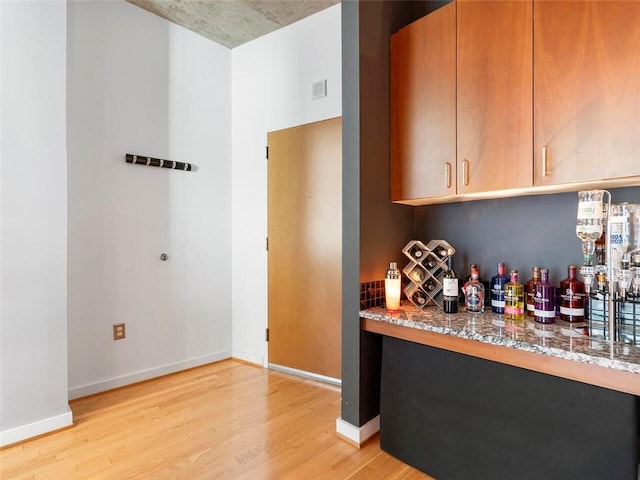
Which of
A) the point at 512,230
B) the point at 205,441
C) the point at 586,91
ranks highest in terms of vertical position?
the point at 586,91

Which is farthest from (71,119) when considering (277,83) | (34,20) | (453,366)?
(453,366)

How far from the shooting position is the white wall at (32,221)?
200 centimetres

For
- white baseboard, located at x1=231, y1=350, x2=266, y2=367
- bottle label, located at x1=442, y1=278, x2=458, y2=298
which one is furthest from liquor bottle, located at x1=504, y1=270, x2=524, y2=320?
white baseboard, located at x1=231, y1=350, x2=266, y2=367

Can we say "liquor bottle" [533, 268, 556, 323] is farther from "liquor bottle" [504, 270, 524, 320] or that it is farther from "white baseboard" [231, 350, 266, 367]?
"white baseboard" [231, 350, 266, 367]

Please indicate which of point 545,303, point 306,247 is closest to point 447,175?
point 545,303

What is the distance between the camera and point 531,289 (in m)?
1.85

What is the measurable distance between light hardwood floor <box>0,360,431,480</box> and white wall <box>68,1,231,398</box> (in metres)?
0.43

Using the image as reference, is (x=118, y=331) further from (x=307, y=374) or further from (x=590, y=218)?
(x=590, y=218)

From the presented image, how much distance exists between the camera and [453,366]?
5.46 feet

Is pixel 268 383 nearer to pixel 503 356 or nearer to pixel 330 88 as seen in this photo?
pixel 503 356

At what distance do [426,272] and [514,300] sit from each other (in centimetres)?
47

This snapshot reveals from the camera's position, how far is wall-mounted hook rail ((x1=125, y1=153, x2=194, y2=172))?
282 centimetres

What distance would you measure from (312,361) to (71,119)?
96.2 inches

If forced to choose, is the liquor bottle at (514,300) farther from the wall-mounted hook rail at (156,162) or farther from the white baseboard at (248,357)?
the wall-mounted hook rail at (156,162)
